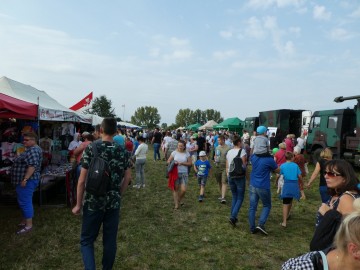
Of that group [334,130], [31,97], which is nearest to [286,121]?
[334,130]

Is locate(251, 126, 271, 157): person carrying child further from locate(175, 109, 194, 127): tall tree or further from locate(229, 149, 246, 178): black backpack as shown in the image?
locate(175, 109, 194, 127): tall tree

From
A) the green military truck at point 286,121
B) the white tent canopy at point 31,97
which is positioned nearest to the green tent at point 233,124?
the green military truck at point 286,121

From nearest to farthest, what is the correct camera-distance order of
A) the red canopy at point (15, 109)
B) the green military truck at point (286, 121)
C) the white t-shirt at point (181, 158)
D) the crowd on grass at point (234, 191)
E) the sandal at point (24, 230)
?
the crowd on grass at point (234, 191), the sandal at point (24, 230), the red canopy at point (15, 109), the white t-shirt at point (181, 158), the green military truck at point (286, 121)

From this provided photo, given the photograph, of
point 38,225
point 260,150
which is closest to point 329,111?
point 260,150

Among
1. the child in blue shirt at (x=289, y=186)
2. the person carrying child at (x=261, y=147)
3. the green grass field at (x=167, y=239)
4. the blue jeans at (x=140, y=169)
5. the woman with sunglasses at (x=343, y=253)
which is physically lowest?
the green grass field at (x=167, y=239)

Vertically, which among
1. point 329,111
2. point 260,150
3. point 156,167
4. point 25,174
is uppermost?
point 329,111

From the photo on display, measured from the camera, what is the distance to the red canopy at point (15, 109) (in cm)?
515

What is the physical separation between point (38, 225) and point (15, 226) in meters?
0.37

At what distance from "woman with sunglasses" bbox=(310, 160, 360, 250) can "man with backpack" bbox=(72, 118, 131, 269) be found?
197cm

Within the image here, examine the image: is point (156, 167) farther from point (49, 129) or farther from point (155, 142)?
point (49, 129)

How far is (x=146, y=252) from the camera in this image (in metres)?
4.52

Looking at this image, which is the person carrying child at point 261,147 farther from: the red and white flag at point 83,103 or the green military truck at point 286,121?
the green military truck at point 286,121

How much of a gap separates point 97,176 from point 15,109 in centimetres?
321

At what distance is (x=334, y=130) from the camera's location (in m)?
13.9
